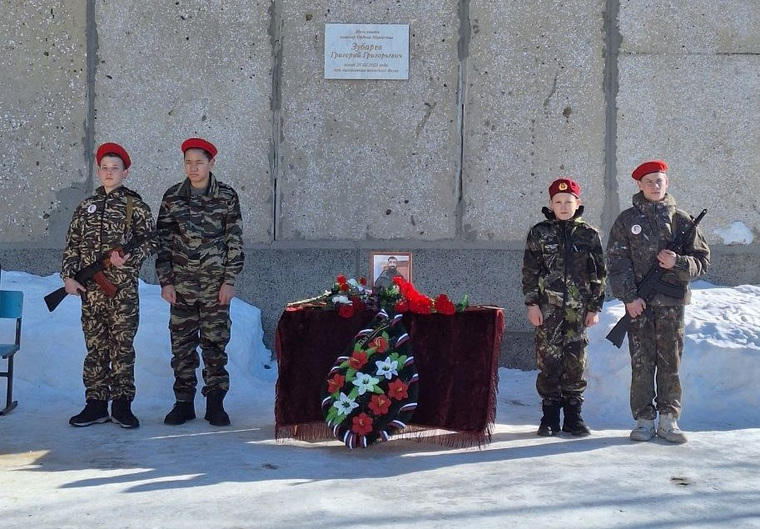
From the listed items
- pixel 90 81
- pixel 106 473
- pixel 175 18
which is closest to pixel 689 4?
pixel 175 18

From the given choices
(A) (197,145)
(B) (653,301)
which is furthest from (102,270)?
(B) (653,301)

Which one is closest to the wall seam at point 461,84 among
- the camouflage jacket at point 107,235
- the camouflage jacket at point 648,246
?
the camouflage jacket at point 648,246

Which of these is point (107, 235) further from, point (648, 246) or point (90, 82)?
point (648, 246)

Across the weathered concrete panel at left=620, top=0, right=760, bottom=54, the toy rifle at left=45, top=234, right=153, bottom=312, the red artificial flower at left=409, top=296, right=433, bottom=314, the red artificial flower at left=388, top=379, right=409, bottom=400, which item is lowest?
the red artificial flower at left=388, top=379, right=409, bottom=400

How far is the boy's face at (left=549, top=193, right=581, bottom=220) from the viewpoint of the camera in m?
5.82

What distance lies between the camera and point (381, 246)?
8195 mm

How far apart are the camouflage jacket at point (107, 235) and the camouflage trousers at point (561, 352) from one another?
2581 millimetres

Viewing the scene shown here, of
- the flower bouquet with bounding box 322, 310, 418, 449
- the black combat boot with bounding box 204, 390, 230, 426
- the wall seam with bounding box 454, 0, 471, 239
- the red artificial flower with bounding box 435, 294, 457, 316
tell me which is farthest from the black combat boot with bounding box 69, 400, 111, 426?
the wall seam with bounding box 454, 0, 471, 239

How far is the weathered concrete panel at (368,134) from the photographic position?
26.7 ft

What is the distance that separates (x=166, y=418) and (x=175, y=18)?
3733mm

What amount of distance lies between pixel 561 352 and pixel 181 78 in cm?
424

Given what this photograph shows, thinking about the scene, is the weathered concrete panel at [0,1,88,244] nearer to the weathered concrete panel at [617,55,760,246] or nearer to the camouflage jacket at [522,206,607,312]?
the camouflage jacket at [522,206,607,312]

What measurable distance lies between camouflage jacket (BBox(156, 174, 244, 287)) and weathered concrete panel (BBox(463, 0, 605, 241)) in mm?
2692

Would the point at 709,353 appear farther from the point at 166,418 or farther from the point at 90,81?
the point at 90,81
